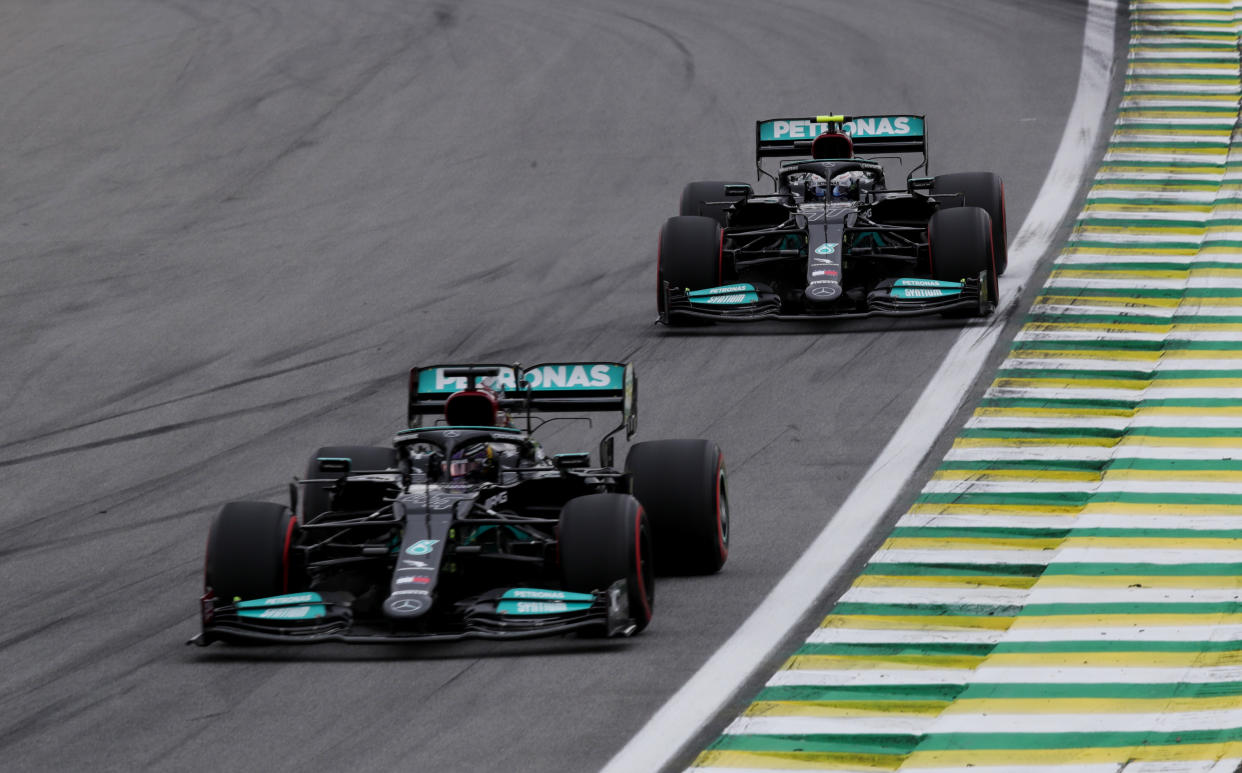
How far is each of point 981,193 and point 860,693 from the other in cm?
1142

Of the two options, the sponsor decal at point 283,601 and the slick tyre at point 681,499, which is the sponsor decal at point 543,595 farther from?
the slick tyre at point 681,499

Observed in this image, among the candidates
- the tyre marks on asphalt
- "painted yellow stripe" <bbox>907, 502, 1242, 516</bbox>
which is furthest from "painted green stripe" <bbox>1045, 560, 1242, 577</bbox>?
"painted yellow stripe" <bbox>907, 502, 1242, 516</bbox>

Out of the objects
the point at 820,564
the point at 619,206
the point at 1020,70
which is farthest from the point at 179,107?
the point at 820,564

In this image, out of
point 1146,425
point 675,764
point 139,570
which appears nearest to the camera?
point 675,764

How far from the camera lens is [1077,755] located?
370 inches

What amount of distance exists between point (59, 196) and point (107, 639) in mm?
15881

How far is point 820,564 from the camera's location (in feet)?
42.5

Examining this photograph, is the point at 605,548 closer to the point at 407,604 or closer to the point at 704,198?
the point at 407,604

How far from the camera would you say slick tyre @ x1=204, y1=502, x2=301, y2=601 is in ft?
38.7

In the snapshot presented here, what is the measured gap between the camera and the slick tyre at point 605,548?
11.4 metres

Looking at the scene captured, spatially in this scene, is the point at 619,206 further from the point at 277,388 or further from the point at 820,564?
the point at 820,564

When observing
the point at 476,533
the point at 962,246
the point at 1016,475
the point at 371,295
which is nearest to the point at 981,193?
the point at 962,246

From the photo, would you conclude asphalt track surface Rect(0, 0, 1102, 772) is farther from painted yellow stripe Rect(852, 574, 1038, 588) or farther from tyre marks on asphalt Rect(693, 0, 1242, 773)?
tyre marks on asphalt Rect(693, 0, 1242, 773)

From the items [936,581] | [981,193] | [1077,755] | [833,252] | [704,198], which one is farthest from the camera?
[704,198]
